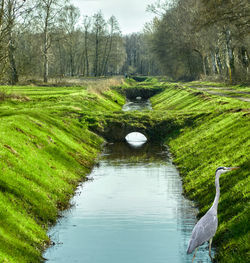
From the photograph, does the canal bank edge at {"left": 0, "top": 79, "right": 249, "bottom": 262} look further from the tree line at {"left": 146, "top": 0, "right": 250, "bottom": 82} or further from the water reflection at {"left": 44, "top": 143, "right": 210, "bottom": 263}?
the tree line at {"left": 146, "top": 0, "right": 250, "bottom": 82}

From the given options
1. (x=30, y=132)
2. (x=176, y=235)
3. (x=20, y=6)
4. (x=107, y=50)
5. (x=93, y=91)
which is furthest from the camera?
(x=107, y=50)

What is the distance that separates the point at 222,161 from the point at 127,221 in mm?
7205

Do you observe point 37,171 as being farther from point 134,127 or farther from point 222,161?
point 134,127

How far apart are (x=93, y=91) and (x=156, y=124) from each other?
2377 cm

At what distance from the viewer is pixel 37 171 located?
2108 cm

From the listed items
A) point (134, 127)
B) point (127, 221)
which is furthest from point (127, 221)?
point (134, 127)

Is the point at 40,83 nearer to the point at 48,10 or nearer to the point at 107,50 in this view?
the point at 48,10

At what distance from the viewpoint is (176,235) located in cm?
1620

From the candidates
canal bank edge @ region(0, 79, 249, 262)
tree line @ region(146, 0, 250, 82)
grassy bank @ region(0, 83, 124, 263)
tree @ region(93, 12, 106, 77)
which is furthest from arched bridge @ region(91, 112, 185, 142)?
tree @ region(93, 12, 106, 77)

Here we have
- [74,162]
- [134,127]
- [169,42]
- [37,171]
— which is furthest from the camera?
[169,42]

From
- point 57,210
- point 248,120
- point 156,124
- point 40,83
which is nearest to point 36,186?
point 57,210

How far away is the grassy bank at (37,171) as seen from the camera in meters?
14.1

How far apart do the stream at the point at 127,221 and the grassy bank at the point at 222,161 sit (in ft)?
2.72

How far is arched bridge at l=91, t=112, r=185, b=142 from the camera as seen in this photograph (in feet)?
137
